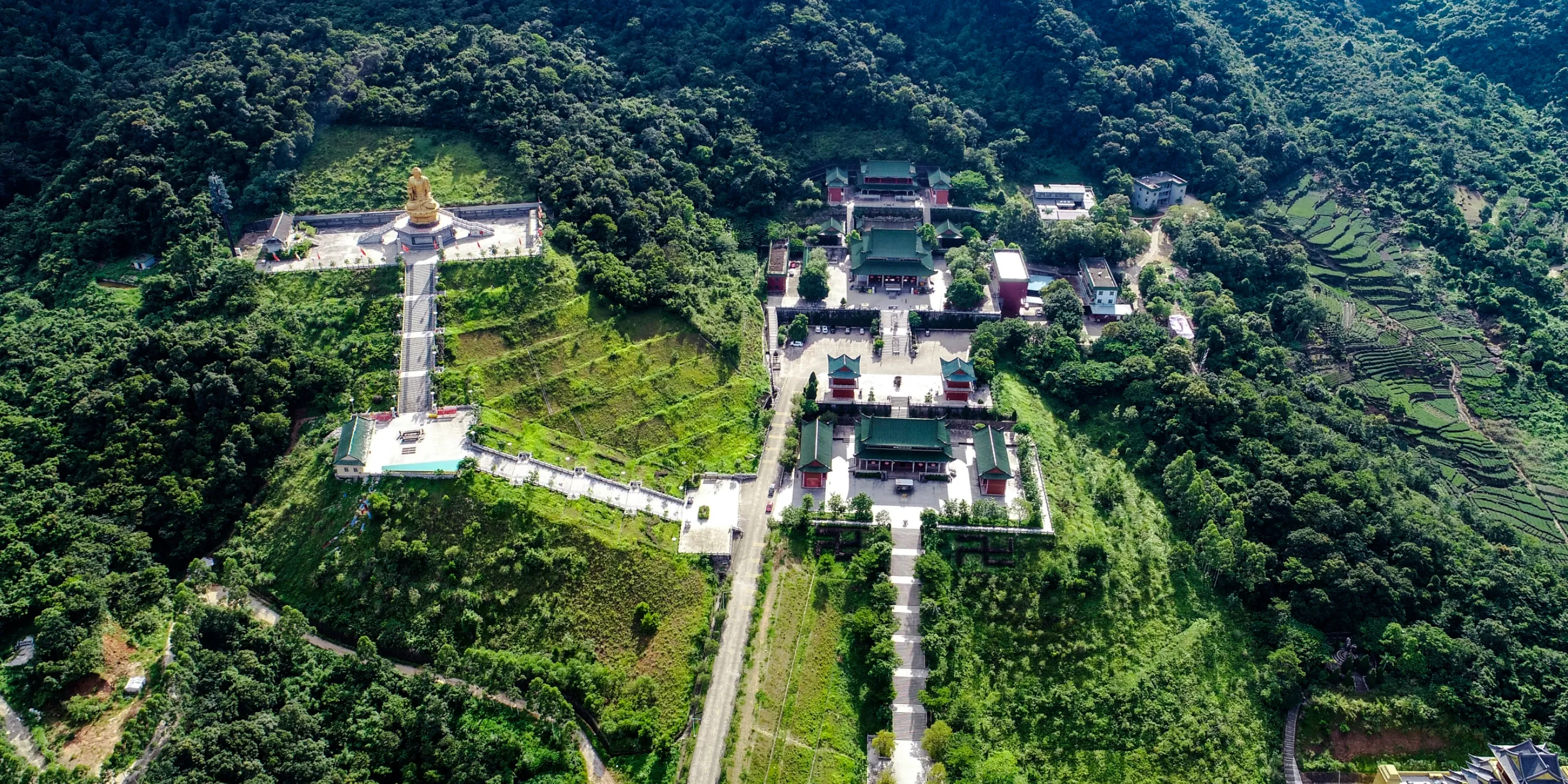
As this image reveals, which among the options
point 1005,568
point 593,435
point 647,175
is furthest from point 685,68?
point 1005,568

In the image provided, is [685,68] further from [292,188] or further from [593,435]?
[593,435]

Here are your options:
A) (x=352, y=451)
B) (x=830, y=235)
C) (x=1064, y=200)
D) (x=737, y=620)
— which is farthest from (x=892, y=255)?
(x=352, y=451)

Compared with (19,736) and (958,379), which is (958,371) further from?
(19,736)

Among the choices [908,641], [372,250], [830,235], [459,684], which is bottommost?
[459,684]

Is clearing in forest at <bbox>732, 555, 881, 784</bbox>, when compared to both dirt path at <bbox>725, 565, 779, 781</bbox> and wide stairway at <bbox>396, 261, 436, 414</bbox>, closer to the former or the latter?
dirt path at <bbox>725, 565, 779, 781</bbox>

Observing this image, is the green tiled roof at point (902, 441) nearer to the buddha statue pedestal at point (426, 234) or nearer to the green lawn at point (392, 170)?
the buddha statue pedestal at point (426, 234)

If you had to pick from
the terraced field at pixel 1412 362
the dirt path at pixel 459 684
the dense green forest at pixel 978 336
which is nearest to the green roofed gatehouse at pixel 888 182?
the dense green forest at pixel 978 336
